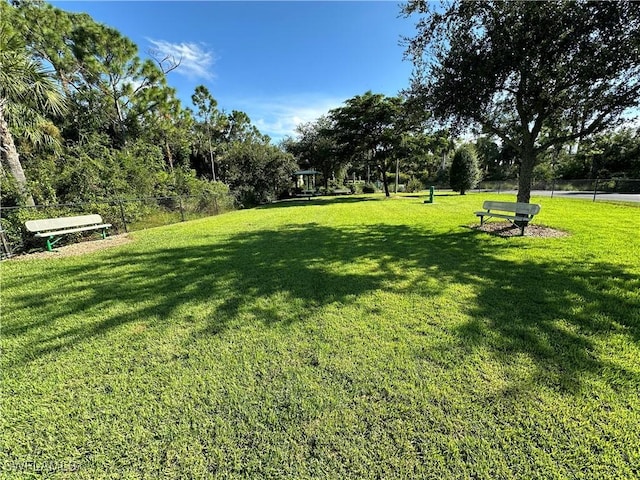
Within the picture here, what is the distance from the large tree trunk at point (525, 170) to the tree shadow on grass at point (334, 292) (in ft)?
7.60

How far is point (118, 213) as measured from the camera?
9203 mm

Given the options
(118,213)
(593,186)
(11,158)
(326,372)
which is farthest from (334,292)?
(593,186)

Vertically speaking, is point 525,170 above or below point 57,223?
above

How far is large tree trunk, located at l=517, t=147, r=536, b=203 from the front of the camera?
293 inches

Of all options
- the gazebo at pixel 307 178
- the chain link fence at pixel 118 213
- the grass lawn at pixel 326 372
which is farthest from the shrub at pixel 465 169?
the grass lawn at pixel 326 372

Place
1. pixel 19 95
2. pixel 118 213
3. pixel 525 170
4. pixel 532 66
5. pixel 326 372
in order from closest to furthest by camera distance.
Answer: pixel 326 372 < pixel 532 66 < pixel 19 95 < pixel 525 170 < pixel 118 213

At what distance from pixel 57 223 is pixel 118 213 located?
2487 millimetres

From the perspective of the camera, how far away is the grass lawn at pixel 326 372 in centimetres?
171

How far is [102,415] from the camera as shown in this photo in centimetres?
204

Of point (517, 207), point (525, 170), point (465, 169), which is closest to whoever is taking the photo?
point (517, 207)

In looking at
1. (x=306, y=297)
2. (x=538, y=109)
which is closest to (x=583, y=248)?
(x=538, y=109)

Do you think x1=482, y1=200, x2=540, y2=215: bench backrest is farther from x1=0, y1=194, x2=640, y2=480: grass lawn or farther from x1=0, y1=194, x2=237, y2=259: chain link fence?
x1=0, y1=194, x2=237, y2=259: chain link fence

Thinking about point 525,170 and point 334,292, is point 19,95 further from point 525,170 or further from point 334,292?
point 525,170

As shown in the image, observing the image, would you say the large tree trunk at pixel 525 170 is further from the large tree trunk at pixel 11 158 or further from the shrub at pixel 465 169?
the shrub at pixel 465 169
